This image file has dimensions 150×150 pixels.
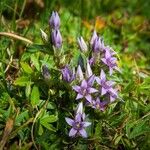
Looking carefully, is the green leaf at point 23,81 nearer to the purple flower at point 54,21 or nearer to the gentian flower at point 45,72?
the gentian flower at point 45,72

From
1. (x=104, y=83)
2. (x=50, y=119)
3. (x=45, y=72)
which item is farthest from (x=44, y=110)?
(x=104, y=83)

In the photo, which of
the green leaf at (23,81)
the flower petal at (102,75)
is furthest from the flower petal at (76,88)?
the green leaf at (23,81)

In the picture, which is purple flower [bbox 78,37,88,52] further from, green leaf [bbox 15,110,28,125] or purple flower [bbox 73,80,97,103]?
green leaf [bbox 15,110,28,125]

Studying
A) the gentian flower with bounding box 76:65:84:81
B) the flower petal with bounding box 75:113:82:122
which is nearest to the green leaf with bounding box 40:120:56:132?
the flower petal with bounding box 75:113:82:122

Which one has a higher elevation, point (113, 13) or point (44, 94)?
point (113, 13)

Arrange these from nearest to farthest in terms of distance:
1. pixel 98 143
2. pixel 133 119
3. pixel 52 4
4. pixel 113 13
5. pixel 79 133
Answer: pixel 79 133, pixel 98 143, pixel 133 119, pixel 52 4, pixel 113 13

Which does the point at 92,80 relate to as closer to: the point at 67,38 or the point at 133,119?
the point at 133,119

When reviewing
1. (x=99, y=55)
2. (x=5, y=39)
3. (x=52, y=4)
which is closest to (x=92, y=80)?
(x=99, y=55)
